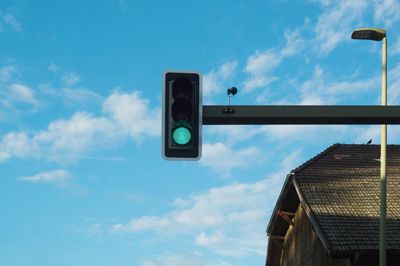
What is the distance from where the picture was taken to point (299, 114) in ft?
23.1

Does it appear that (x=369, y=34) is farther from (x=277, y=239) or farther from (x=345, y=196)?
(x=277, y=239)

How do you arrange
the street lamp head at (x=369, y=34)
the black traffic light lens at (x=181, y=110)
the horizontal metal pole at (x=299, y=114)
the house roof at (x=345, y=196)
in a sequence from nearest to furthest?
the black traffic light lens at (x=181, y=110) < the horizontal metal pole at (x=299, y=114) < the street lamp head at (x=369, y=34) < the house roof at (x=345, y=196)

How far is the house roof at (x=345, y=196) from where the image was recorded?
72.7ft

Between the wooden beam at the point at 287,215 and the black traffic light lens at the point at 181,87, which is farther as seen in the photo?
the wooden beam at the point at 287,215

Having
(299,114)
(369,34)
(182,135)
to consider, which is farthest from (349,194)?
(182,135)

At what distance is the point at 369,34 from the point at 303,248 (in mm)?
12819

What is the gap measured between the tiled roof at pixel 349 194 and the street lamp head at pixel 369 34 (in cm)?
434

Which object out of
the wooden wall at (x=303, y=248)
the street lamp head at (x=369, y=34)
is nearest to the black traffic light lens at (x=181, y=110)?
the street lamp head at (x=369, y=34)

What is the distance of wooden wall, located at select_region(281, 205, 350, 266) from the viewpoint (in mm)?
24866

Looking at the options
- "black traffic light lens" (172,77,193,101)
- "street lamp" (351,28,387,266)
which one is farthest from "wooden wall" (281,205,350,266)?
"black traffic light lens" (172,77,193,101)

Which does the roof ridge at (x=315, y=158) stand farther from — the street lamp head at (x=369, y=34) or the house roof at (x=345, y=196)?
the street lamp head at (x=369, y=34)

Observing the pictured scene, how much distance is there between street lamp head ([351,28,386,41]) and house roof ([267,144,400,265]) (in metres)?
6.50

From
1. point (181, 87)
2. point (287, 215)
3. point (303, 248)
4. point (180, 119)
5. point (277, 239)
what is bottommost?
point (180, 119)

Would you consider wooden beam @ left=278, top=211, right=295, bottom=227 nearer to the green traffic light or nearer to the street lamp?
the street lamp
